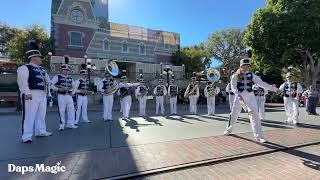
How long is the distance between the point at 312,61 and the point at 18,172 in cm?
3491

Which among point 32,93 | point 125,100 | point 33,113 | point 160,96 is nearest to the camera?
point 33,113

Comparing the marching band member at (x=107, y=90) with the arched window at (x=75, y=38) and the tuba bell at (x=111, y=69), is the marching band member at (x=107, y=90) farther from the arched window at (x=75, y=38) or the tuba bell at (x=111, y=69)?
the arched window at (x=75, y=38)

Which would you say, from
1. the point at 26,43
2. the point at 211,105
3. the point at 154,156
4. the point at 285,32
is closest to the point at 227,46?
the point at 285,32

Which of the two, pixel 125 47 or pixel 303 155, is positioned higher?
pixel 125 47

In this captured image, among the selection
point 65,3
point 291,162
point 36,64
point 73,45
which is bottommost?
point 291,162

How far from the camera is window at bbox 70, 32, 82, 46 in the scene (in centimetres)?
4728

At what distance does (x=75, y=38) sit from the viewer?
47625 millimetres

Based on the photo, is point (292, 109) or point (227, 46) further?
point (227, 46)

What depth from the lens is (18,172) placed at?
595cm

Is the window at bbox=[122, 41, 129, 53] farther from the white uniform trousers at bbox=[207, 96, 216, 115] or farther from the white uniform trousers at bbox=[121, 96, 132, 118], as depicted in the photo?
the white uniform trousers at bbox=[121, 96, 132, 118]

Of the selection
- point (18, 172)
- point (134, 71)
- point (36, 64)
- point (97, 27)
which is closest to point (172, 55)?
point (134, 71)

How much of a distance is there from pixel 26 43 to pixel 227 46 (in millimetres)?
32207

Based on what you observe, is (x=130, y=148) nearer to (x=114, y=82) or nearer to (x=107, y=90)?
(x=107, y=90)

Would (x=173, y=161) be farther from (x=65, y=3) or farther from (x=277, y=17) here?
(x=65, y=3)
